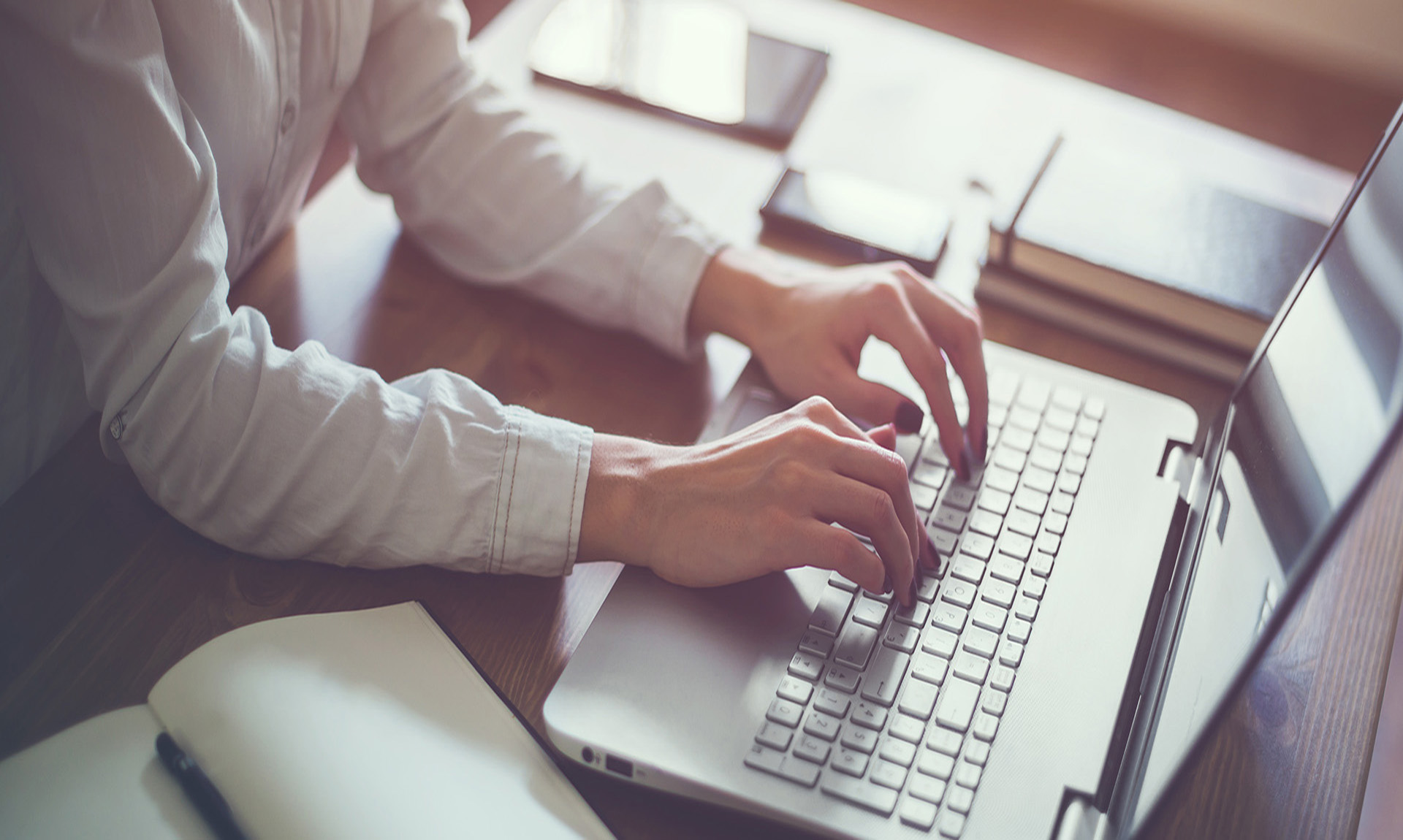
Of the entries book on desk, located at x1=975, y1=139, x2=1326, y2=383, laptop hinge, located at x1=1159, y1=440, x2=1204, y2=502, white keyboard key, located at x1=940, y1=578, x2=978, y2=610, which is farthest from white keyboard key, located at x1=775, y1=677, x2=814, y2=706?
book on desk, located at x1=975, y1=139, x2=1326, y2=383

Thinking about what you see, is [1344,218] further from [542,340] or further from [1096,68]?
[1096,68]

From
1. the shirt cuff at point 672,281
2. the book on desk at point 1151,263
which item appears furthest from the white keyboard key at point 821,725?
the book on desk at point 1151,263

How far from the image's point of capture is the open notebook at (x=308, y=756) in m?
0.46

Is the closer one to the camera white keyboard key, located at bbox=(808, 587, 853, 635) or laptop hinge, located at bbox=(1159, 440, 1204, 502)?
white keyboard key, located at bbox=(808, 587, 853, 635)

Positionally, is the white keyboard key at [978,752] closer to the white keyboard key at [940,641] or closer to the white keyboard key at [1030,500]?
the white keyboard key at [940,641]

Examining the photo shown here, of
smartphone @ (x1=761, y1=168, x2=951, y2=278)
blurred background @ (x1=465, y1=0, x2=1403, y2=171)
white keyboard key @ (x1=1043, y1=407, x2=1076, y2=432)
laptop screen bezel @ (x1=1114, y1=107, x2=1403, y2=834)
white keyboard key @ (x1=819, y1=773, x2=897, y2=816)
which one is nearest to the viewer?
laptop screen bezel @ (x1=1114, y1=107, x2=1403, y2=834)

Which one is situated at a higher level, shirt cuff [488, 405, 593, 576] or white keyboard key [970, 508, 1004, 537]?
white keyboard key [970, 508, 1004, 537]

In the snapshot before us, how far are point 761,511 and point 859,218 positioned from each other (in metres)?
0.38

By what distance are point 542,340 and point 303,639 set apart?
1.02 ft

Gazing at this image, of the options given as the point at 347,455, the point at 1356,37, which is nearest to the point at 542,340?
the point at 347,455

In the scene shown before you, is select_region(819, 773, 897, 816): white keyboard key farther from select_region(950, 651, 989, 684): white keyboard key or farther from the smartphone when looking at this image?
the smartphone

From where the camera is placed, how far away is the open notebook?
18.1 inches

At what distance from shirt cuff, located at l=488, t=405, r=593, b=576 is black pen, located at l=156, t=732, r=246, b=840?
0.60 ft

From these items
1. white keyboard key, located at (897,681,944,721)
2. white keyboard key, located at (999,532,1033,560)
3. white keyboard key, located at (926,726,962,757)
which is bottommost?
white keyboard key, located at (926,726,962,757)
